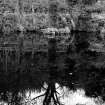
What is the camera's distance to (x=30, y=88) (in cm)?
1686

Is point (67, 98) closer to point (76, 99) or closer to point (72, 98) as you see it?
point (72, 98)

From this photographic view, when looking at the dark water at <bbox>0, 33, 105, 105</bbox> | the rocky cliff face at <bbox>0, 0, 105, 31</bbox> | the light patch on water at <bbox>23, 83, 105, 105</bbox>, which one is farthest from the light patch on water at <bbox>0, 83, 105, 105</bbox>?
the rocky cliff face at <bbox>0, 0, 105, 31</bbox>

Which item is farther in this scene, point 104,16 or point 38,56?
point 104,16

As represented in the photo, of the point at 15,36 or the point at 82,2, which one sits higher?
the point at 82,2

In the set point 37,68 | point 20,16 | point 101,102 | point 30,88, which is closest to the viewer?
point 101,102

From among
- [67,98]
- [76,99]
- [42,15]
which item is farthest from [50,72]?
[42,15]

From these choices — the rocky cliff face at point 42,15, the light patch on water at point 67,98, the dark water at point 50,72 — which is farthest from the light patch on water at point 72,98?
the rocky cliff face at point 42,15

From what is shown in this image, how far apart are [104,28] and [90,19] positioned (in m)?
4.74

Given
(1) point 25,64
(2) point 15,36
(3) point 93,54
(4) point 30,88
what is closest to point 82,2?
(2) point 15,36

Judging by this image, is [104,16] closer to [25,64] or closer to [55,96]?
[25,64]

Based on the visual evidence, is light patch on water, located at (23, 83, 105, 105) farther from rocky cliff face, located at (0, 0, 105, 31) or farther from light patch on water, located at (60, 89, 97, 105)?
rocky cliff face, located at (0, 0, 105, 31)

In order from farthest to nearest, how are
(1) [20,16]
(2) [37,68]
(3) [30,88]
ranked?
(1) [20,16] → (2) [37,68] → (3) [30,88]

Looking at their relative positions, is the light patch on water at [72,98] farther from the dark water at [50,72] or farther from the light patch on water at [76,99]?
the dark water at [50,72]

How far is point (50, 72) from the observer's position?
20.5 metres
